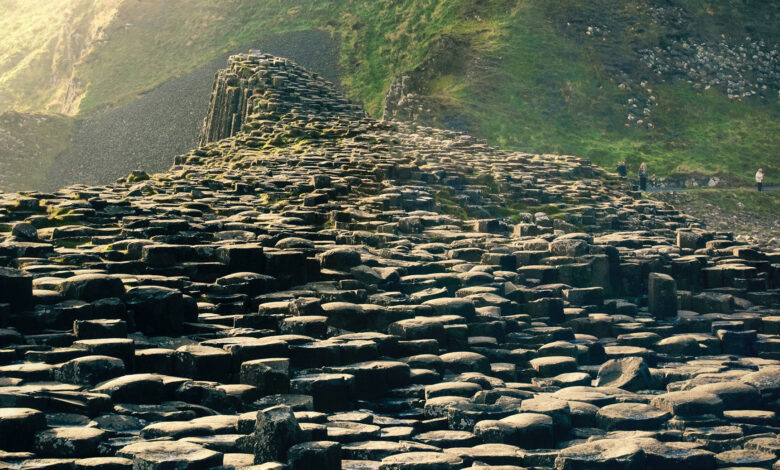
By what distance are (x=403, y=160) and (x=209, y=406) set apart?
16278 mm

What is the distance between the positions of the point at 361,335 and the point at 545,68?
48.7 metres

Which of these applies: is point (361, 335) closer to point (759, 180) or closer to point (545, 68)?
point (759, 180)

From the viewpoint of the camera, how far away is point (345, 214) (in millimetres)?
17094

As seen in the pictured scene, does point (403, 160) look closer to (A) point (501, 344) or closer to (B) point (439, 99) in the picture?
(A) point (501, 344)

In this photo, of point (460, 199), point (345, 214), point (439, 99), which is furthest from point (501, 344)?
point (439, 99)

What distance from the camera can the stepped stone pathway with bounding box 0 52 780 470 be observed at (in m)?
8.05

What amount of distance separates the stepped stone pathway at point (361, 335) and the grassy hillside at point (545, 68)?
32565 millimetres

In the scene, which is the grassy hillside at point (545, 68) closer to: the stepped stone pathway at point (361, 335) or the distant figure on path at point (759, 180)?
the distant figure on path at point (759, 180)

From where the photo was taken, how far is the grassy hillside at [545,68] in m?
52.9

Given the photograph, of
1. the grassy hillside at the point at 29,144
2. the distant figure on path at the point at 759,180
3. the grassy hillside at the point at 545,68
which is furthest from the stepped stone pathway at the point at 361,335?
the grassy hillside at the point at 29,144

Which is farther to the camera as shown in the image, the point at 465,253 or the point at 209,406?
the point at 465,253

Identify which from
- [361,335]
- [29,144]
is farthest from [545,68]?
[361,335]

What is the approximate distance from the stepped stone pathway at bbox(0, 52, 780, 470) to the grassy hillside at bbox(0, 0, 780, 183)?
32.6 metres

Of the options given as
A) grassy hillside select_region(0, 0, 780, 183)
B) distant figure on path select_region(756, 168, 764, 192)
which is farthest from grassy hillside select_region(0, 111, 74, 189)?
distant figure on path select_region(756, 168, 764, 192)
